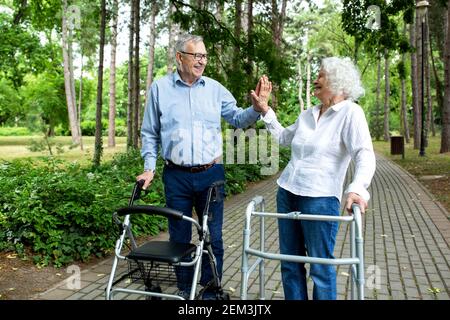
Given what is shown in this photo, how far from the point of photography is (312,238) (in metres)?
2.82

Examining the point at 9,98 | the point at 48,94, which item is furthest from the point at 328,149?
the point at 9,98

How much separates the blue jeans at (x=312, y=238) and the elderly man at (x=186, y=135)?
2.26 feet

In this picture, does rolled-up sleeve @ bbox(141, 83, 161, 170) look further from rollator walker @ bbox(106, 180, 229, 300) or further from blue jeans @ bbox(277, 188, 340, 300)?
blue jeans @ bbox(277, 188, 340, 300)

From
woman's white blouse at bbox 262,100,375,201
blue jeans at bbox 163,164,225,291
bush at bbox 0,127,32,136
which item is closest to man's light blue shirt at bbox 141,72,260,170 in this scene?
blue jeans at bbox 163,164,225,291

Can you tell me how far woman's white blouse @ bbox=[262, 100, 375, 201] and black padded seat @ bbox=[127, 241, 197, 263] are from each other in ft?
2.44

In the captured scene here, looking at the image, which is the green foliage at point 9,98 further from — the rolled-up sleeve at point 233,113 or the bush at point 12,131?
the rolled-up sleeve at point 233,113

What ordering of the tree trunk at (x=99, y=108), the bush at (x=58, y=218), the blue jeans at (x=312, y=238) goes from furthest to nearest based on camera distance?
the tree trunk at (x=99, y=108), the bush at (x=58, y=218), the blue jeans at (x=312, y=238)

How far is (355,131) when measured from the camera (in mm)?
2643

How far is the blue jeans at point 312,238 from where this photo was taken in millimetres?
2797

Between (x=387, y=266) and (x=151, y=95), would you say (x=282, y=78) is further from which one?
(x=151, y=95)

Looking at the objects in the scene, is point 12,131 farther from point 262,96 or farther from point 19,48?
point 262,96

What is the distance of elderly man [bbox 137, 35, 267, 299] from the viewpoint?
337 centimetres

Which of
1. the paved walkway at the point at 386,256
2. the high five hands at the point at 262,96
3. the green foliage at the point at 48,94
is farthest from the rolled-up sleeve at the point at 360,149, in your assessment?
the green foliage at the point at 48,94
